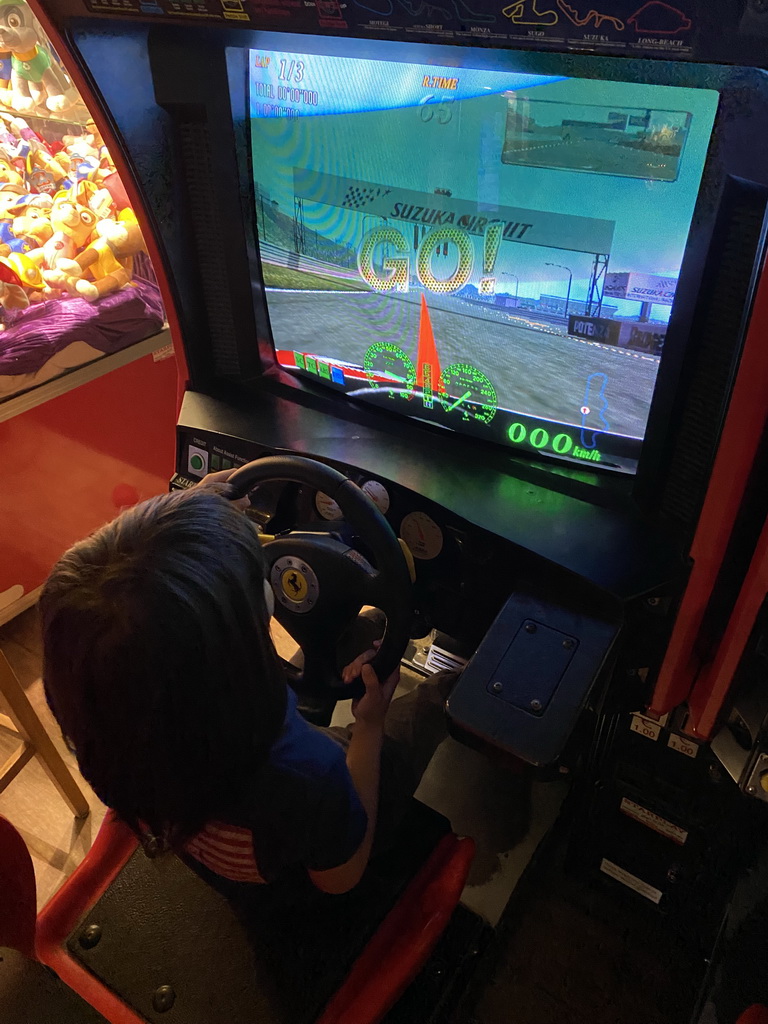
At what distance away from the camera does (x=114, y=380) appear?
2621 millimetres

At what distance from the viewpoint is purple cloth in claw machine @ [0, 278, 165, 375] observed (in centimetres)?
236

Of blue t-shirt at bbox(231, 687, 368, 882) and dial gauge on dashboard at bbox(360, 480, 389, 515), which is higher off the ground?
dial gauge on dashboard at bbox(360, 480, 389, 515)

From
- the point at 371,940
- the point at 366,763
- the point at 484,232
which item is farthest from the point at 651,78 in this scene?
the point at 371,940

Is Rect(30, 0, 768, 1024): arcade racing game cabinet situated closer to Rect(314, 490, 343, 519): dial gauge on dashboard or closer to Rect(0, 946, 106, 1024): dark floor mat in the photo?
Rect(314, 490, 343, 519): dial gauge on dashboard

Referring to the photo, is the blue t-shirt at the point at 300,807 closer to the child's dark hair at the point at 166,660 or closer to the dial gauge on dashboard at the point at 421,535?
the child's dark hair at the point at 166,660

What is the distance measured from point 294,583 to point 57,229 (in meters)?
2.07

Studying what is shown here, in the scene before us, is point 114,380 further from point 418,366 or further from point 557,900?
point 557,900

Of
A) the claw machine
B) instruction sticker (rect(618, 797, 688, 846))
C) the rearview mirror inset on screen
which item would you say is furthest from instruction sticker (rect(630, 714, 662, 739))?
the claw machine

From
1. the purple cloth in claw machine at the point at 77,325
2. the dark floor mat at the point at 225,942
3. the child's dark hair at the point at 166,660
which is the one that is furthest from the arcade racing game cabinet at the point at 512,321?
the purple cloth in claw machine at the point at 77,325

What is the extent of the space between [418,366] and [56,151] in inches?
92.5

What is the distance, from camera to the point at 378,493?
51.8 inches

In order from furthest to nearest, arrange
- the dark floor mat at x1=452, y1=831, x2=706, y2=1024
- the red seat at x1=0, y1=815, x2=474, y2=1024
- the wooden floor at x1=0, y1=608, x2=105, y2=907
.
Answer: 1. the wooden floor at x1=0, y1=608, x2=105, y2=907
2. the dark floor mat at x1=452, y1=831, x2=706, y2=1024
3. the red seat at x1=0, y1=815, x2=474, y2=1024
